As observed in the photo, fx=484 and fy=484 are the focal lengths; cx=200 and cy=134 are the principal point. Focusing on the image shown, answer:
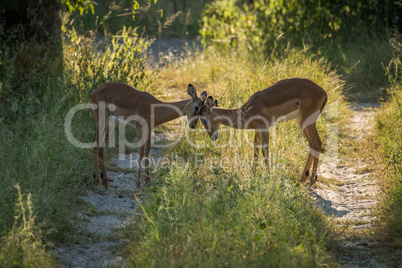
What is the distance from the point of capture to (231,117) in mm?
6297

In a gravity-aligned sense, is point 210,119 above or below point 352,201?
above

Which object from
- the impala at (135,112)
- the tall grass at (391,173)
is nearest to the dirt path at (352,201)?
the tall grass at (391,173)

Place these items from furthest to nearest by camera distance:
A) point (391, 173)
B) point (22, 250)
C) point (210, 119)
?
point (210, 119), point (391, 173), point (22, 250)

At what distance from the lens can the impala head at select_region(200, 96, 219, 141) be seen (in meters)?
6.02

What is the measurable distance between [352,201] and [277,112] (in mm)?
1446

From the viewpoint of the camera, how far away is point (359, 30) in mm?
12367

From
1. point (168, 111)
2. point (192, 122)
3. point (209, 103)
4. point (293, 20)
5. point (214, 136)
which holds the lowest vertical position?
point (214, 136)

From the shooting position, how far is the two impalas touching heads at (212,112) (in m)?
6.02

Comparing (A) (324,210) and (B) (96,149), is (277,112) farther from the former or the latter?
(B) (96,149)

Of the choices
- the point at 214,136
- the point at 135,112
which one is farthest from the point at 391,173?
the point at 135,112

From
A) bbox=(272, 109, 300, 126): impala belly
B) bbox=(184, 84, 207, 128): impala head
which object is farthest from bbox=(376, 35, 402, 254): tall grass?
bbox=(184, 84, 207, 128): impala head

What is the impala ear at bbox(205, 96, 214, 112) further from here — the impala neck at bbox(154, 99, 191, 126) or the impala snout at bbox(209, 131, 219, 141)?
the impala snout at bbox(209, 131, 219, 141)

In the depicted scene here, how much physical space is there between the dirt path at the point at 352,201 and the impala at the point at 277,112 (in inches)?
16.1

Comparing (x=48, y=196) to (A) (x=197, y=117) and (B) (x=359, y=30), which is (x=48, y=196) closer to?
(A) (x=197, y=117)
